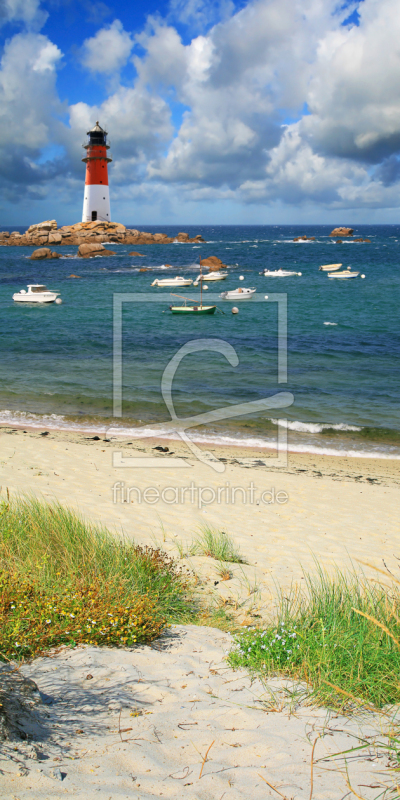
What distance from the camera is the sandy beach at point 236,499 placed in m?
6.90

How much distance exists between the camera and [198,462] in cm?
1241

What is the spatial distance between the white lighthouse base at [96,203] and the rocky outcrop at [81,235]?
50.1 inches

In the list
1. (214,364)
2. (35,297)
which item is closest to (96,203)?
(35,297)

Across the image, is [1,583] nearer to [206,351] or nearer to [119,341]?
[206,351]

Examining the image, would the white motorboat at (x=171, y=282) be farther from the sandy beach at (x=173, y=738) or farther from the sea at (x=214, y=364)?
the sandy beach at (x=173, y=738)

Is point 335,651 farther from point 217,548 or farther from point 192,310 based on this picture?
point 192,310

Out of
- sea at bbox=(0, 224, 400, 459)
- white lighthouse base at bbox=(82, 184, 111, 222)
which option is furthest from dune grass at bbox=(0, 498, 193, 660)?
white lighthouse base at bbox=(82, 184, 111, 222)

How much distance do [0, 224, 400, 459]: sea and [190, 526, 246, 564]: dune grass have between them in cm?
667

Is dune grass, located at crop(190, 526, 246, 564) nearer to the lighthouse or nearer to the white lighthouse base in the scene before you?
the lighthouse

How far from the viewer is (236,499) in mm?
9914

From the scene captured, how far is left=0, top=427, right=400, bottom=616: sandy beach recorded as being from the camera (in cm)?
Answer: 690

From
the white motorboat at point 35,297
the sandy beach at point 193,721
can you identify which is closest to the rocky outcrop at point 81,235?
the white motorboat at point 35,297

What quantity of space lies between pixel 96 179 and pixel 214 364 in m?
71.6

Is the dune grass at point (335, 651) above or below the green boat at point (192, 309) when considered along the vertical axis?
below
